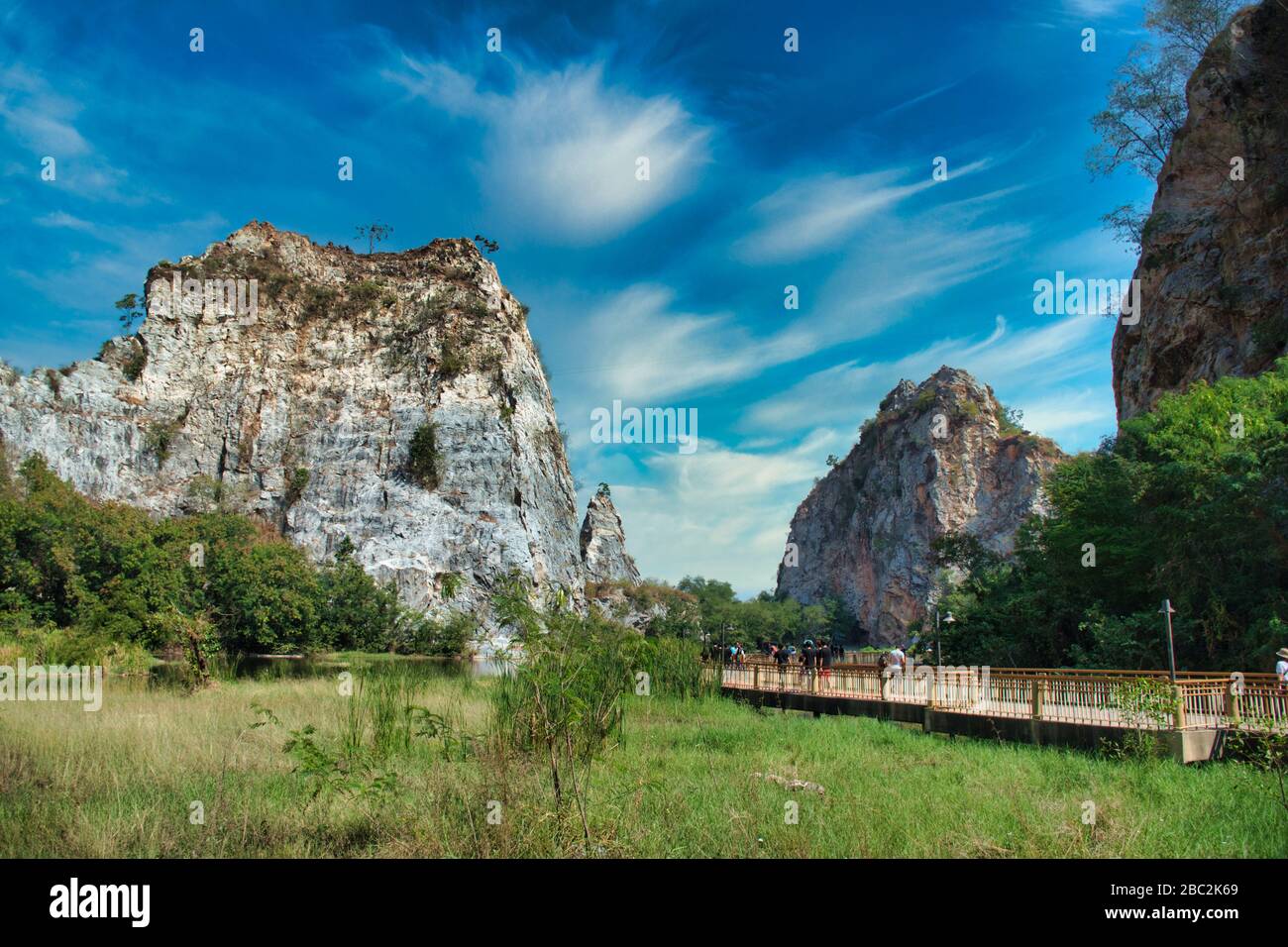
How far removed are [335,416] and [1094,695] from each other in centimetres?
4780

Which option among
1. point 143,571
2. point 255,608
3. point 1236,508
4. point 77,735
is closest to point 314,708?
point 77,735

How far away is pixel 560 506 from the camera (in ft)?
185

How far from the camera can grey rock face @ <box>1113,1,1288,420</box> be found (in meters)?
24.2

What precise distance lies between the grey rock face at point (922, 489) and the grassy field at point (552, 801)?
2144 inches

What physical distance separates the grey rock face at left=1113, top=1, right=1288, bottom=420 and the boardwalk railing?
14995 millimetres

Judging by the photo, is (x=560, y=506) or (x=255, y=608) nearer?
(x=255, y=608)

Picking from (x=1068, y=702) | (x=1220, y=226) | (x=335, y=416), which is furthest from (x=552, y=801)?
(x=335, y=416)

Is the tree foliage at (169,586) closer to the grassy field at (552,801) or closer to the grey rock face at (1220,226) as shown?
the grassy field at (552,801)

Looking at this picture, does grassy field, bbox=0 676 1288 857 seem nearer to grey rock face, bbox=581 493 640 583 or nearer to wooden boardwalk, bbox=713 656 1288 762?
wooden boardwalk, bbox=713 656 1288 762

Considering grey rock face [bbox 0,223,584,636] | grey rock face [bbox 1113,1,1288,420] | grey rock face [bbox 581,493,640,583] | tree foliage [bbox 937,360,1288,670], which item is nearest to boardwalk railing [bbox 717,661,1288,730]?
tree foliage [bbox 937,360,1288,670]

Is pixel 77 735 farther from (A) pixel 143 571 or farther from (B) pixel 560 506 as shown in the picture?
(B) pixel 560 506

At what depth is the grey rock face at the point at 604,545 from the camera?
78688 mm
